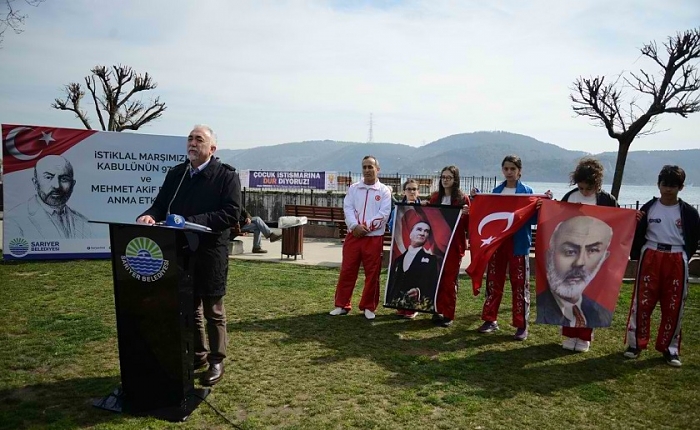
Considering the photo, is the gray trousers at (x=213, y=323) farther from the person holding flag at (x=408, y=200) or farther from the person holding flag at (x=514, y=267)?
the person holding flag at (x=408, y=200)

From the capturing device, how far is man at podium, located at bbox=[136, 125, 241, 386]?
14.2 ft

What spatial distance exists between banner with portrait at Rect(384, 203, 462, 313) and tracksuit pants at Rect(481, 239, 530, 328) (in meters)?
0.61

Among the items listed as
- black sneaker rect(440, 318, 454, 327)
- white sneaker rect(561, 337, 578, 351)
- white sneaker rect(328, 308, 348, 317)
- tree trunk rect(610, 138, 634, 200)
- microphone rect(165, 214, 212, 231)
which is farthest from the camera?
tree trunk rect(610, 138, 634, 200)

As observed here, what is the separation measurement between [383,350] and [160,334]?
2401 millimetres

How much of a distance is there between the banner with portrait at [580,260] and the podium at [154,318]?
3.56 metres

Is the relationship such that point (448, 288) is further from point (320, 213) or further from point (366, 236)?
point (320, 213)

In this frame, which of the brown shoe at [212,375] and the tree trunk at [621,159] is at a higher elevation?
the tree trunk at [621,159]

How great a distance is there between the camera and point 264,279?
9.43 m

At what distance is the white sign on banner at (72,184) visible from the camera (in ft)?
34.4

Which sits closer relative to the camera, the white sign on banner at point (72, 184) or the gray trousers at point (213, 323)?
the gray trousers at point (213, 323)

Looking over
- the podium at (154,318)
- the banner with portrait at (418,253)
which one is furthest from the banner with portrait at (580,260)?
the podium at (154,318)

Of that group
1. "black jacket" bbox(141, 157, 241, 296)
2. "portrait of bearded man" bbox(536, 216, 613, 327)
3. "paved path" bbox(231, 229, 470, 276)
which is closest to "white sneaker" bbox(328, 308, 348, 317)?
"portrait of bearded man" bbox(536, 216, 613, 327)

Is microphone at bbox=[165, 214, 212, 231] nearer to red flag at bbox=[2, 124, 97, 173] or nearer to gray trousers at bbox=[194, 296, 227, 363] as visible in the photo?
gray trousers at bbox=[194, 296, 227, 363]

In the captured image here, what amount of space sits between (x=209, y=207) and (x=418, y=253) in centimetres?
309
